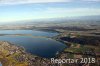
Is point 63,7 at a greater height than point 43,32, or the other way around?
point 63,7

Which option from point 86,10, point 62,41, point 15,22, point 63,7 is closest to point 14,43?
point 15,22

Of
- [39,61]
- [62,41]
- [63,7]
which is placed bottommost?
[39,61]

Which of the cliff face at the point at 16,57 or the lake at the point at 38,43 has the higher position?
the lake at the point at 38,43

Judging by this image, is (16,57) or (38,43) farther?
(38,43)

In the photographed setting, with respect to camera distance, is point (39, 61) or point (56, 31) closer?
point (39, 61)

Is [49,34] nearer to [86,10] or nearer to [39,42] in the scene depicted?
[39,42]
